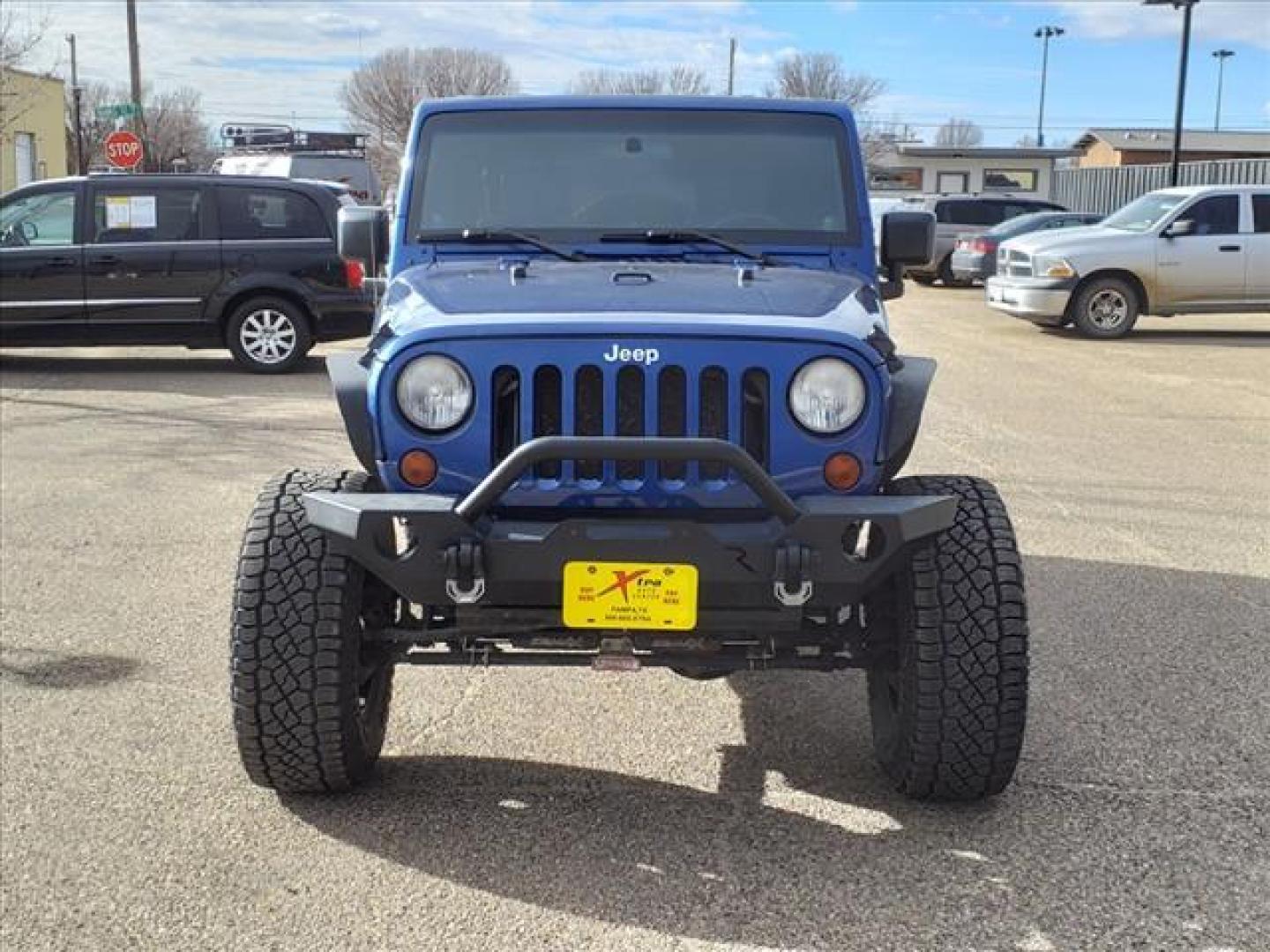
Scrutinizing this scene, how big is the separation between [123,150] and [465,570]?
22.8 m

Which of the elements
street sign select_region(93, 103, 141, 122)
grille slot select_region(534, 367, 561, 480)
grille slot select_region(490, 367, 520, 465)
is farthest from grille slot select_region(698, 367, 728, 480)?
street sign select_region(93, 103, 141, 122)

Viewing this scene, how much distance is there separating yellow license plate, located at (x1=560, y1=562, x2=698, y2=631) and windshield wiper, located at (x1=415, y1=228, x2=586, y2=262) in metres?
1.42

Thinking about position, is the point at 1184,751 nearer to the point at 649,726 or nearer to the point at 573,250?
the point at 649,726

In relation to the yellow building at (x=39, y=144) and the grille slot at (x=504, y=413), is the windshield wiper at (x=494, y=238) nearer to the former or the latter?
the grille slot at (x=504, y=413)

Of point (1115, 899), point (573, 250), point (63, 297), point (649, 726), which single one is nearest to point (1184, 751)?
point (1115, 899)

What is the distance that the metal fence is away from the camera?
2583 cm

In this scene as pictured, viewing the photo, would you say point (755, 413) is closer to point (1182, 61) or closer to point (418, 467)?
point (418, 467)

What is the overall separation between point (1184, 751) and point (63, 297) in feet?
35.6

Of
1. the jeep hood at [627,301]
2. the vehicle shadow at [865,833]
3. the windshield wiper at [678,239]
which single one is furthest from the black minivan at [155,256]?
the vehicle shadow at [865,833]

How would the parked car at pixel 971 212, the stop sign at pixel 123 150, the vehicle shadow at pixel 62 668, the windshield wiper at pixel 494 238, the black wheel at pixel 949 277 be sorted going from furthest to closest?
the parked car at pixel 971 212
the black wheel at pixel 949 277
the stop sign at pixel 123 150
the vehicle shadow at pixel 62 668
the windshield wiper at pixel 494 238

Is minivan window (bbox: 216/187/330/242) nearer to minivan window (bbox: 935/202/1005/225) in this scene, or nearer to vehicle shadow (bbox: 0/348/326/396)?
vehicle shadow (bbox: 0/348/326/396)

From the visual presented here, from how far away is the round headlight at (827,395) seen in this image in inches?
137

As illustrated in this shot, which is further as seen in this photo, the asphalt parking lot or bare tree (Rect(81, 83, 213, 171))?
bare tree (Rect(81, 83, 213, 171))

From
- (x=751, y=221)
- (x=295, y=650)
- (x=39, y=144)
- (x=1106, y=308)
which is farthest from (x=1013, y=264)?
(x=39, y=144)
